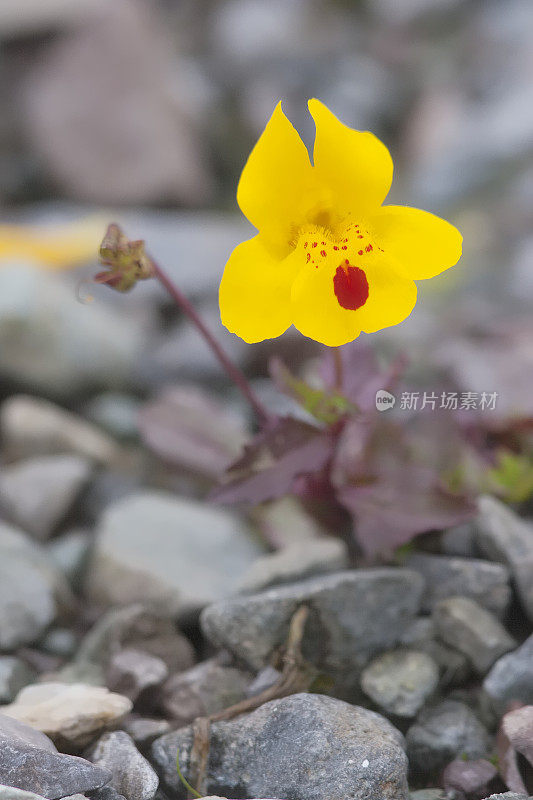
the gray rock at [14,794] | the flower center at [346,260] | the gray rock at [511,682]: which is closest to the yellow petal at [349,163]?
the flower center at [346,260]

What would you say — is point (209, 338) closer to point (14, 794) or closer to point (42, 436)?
point (42, 436)

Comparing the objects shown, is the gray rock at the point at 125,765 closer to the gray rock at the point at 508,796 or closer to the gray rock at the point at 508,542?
the gray rock at the point at 508,796

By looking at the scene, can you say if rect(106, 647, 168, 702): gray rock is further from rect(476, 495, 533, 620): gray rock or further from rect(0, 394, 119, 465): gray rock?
rect(0, 394, 119, 465): gray rock

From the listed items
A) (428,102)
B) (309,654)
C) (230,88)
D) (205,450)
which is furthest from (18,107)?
(309,654)

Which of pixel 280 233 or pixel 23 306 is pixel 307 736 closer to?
pixel 280 233

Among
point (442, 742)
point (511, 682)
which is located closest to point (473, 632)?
point (511, 682)

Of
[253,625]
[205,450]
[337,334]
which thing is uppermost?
[337,334]

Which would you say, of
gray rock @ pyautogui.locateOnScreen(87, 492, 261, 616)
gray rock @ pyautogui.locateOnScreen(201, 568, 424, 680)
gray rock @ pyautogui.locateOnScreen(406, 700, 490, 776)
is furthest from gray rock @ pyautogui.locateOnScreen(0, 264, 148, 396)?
gray rock @ pyautogui.locateOnScreen(406, 700, 490, 776)
